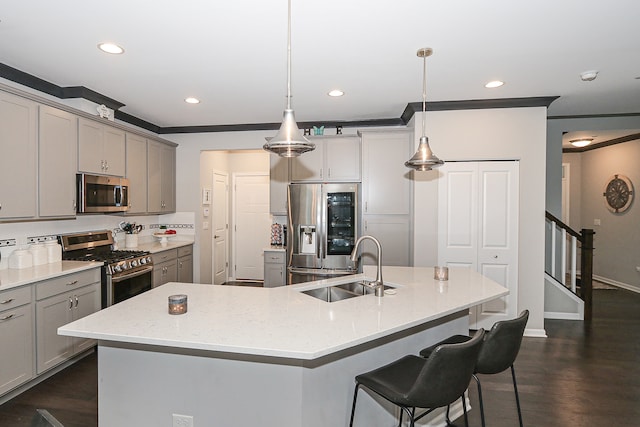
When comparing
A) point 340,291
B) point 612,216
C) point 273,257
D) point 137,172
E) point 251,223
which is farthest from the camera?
point 251,223

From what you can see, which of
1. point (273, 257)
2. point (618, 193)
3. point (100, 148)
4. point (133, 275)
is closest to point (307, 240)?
point (273, 257)

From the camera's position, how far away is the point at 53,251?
3354mm

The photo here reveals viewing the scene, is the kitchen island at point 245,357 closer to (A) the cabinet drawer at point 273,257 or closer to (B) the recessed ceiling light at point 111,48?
(B) the recessed ceiling light at point 111,48

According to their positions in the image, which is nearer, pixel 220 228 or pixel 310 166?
pixel 310 166

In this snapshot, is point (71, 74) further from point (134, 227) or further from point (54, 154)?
point (134, 227)

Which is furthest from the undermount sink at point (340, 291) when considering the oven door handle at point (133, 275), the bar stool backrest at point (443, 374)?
the oven door handle at point (133, 275)

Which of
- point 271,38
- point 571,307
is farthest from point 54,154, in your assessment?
point 571,307

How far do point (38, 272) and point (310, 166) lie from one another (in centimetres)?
302

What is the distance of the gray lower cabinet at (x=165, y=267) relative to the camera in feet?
14.2

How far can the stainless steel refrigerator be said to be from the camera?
14.7 feet

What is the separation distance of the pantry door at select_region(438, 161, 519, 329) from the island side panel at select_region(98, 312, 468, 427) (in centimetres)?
243

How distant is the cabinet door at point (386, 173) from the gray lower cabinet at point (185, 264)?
8.62 feet

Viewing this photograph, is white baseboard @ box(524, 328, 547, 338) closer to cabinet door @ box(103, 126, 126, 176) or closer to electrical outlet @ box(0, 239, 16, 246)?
cabinet door @ box(103, 126, 126, 176)

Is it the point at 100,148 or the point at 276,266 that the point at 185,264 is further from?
the point at 100,148
